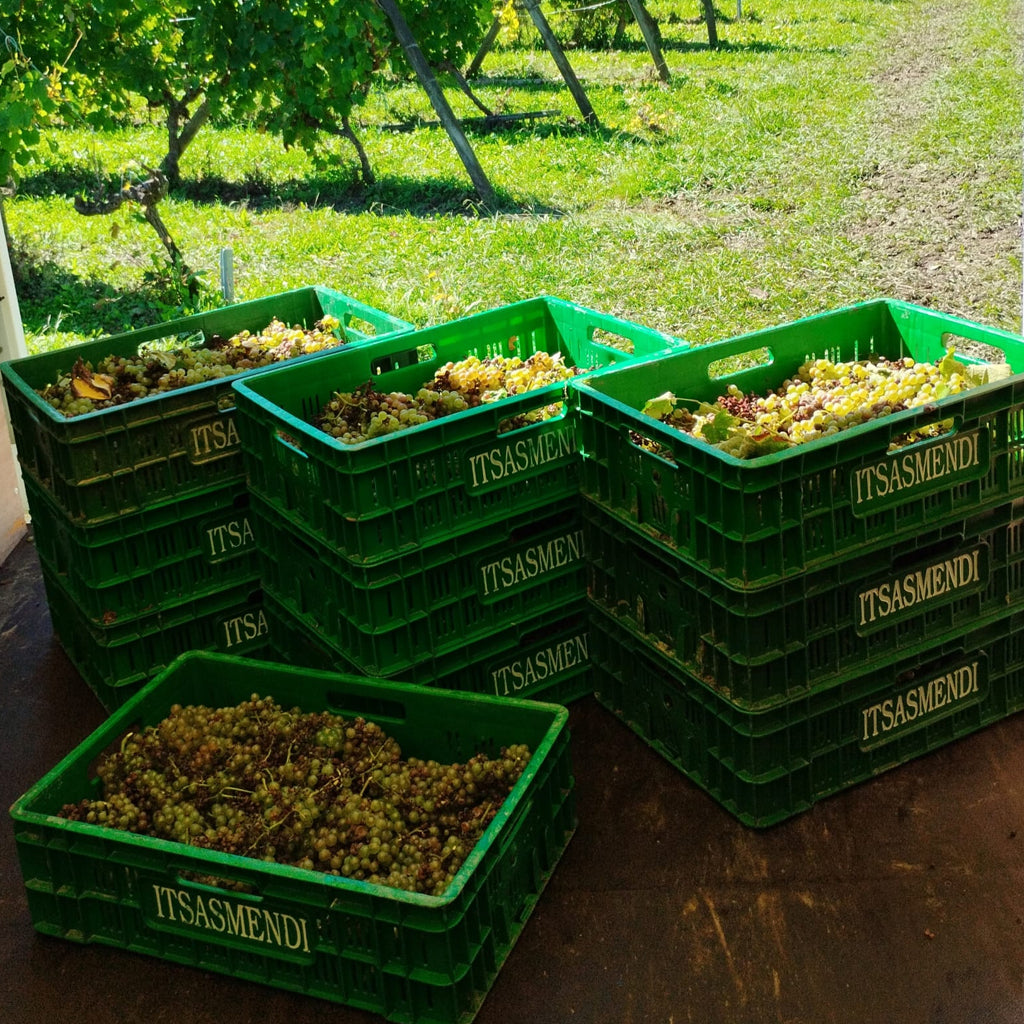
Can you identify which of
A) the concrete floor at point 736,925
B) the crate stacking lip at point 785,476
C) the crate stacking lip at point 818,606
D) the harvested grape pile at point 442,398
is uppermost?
the harvested grape pile at point 442,398

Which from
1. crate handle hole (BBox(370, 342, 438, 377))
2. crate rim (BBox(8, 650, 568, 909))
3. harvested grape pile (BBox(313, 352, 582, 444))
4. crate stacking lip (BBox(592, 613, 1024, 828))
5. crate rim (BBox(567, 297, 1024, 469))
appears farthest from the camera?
crate handle hole (BBox(370, 342, 438, 377))

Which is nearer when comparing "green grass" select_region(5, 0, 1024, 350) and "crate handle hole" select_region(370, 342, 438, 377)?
"crate handle hole" select_region(370, 342, 438, 377)

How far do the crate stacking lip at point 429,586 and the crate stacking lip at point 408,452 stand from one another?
6 cm

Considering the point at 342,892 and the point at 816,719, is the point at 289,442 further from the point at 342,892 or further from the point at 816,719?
the point at 816,719

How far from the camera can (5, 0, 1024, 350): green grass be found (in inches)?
243

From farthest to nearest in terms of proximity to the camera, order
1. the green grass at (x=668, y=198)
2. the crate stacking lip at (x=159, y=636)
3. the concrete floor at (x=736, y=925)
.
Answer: the green grass at (x=668, y=198), the crate stacking lip at (x=159, y=636), the concrete floor at (x=736, y=925)

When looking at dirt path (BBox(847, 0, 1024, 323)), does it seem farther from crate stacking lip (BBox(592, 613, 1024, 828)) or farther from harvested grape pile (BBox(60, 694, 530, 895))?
harvested grape pile (BBox(60, 694, 530, 895))

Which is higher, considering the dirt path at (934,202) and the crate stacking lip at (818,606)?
the dirt path at (934,202)

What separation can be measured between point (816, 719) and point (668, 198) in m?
4.50

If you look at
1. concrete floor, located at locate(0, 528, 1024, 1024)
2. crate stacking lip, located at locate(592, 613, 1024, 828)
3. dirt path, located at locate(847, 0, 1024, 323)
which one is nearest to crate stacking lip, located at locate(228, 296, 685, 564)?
crate stacking lip, located at locate(592, 613, 1024, 828)

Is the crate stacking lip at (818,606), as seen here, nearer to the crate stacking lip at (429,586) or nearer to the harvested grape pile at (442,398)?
the crate stacking lip at (429,586)

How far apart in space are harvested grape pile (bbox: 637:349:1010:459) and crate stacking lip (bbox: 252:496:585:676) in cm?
41

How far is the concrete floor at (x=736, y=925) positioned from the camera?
2715mm

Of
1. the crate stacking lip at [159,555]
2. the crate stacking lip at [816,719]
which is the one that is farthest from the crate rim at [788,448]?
the crate stacking lip at [159,555]
